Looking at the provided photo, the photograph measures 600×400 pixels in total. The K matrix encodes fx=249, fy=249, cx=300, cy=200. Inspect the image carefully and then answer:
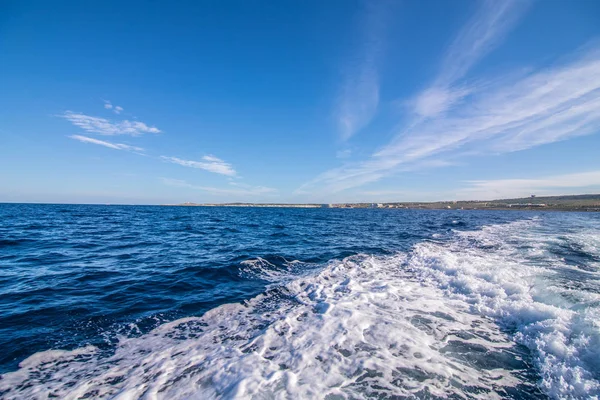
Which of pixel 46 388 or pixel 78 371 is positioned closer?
pixel 46 388

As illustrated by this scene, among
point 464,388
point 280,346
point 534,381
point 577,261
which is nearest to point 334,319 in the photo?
point 280,346

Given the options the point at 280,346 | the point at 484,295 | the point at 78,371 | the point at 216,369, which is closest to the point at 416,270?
the point at 484,295

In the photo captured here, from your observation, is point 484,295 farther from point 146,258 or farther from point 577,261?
point 146,258

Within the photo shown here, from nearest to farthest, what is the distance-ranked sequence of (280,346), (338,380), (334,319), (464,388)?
(464,388)
(338,380)
(280,346)
(334,319)

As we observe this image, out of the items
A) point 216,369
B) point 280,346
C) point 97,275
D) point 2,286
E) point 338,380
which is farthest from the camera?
point 97,275

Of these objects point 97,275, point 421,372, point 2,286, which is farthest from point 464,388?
point 2,286

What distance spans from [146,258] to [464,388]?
1427cm

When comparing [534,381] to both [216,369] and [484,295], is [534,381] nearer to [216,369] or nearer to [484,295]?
[484,295]

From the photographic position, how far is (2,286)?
8594mm

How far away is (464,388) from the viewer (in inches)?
156

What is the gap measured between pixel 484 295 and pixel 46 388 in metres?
10.8

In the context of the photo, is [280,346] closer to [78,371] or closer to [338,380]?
[338,380]

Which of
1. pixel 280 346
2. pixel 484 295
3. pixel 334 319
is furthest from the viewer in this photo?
pixel 484 295

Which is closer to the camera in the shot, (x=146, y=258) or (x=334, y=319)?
(x=334, y=319)
